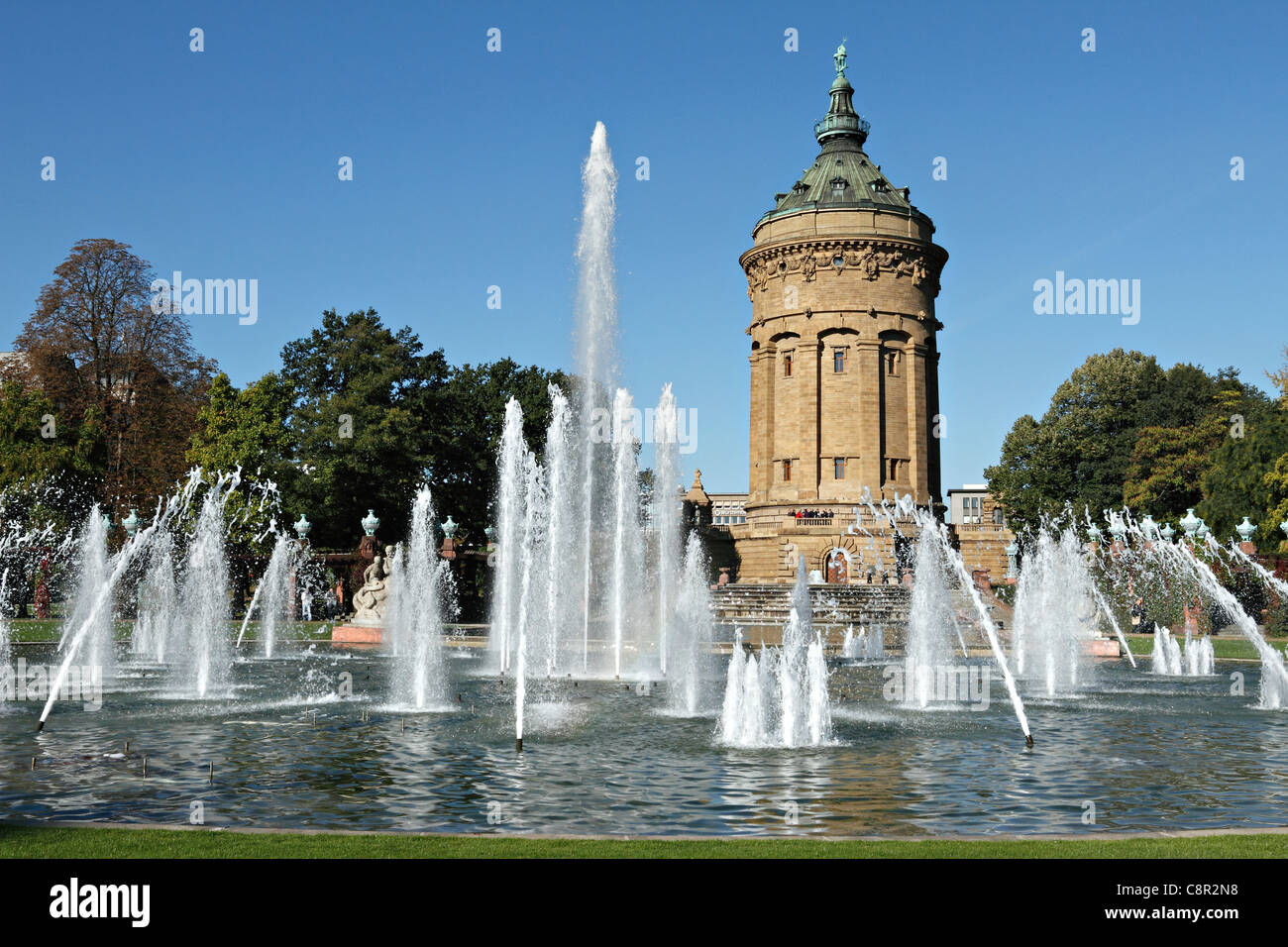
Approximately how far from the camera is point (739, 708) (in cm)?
1531

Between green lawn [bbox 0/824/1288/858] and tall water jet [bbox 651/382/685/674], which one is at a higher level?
tall water jet [bbox 651/382/685/674]

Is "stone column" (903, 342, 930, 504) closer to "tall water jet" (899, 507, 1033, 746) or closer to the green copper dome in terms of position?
the green copper dome

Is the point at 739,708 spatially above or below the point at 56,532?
below

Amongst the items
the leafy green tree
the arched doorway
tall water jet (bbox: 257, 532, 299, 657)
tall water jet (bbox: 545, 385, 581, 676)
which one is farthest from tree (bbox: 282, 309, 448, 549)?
the leafy green tree

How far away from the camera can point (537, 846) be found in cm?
857

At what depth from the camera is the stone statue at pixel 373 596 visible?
3722 centimetres

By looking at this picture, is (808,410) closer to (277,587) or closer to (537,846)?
(277,587)

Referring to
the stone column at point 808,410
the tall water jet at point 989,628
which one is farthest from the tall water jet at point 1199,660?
the stone column at point 808,410

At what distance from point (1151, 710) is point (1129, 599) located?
25642 mm

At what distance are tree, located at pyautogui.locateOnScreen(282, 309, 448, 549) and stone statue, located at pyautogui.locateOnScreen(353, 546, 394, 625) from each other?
1774 cm

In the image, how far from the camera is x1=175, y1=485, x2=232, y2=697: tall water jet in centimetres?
2239

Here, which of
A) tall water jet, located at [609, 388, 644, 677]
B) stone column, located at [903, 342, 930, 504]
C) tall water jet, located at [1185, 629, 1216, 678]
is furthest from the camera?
stone column, located at [903, 342, 930, 504]
